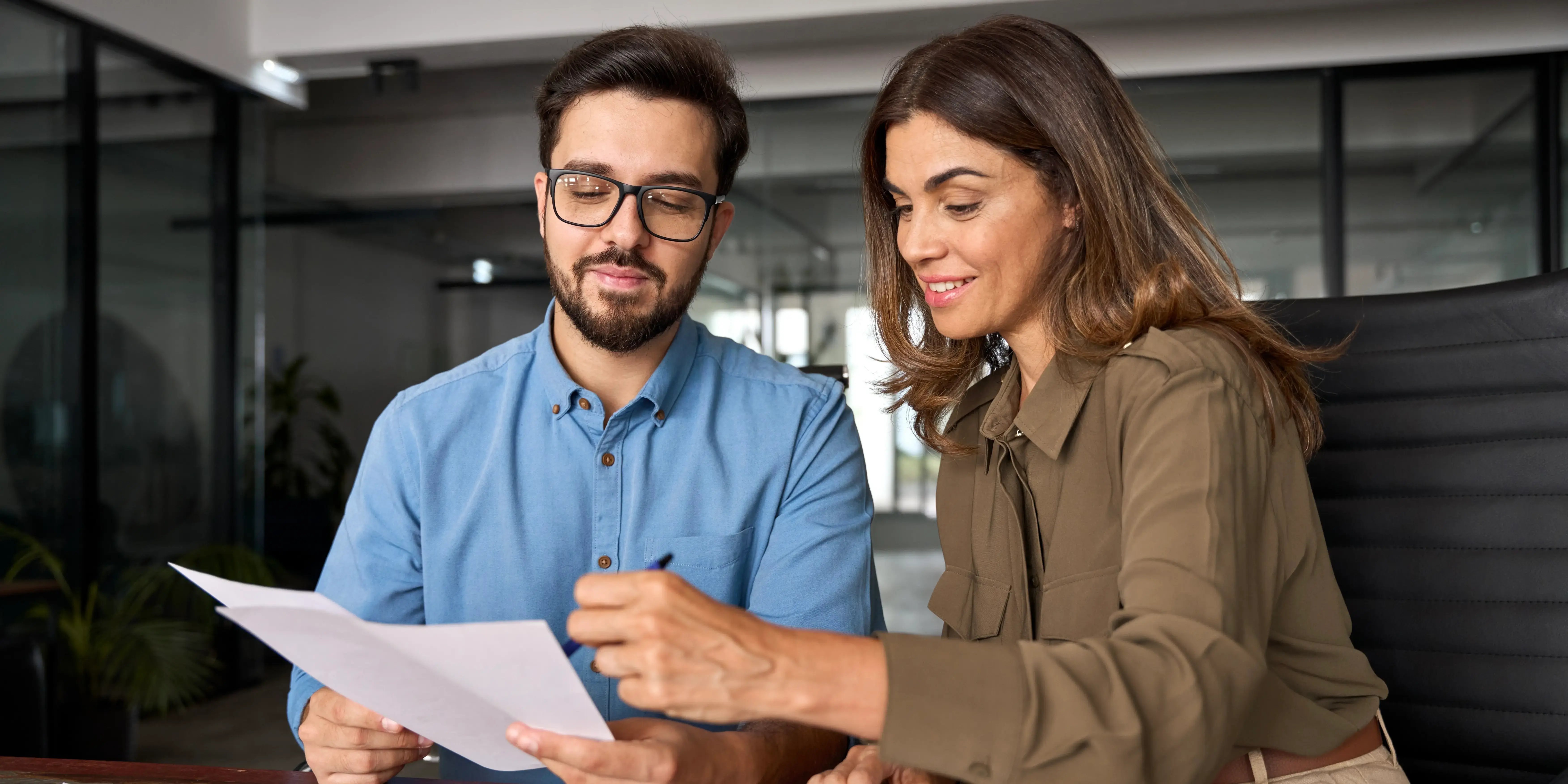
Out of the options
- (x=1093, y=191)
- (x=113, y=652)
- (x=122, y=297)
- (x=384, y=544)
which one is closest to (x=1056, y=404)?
(x=1093, y=191)

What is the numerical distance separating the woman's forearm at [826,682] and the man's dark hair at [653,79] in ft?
2.94

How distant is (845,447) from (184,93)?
158 inches

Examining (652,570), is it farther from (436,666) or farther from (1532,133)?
(1532,133)

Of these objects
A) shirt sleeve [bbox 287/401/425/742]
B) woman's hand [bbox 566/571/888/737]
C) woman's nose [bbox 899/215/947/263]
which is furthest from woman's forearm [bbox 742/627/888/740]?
shirt sleeve [bbox 287/401/425/742]

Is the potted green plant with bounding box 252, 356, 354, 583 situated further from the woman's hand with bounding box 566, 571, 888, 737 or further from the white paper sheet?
the woman's hand with bounding box 566, 571, 888, 737

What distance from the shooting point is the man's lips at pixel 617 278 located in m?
1.38

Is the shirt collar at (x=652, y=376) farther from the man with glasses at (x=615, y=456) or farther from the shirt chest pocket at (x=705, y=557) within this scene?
the shirt chest pocket at (x=705, y=557)

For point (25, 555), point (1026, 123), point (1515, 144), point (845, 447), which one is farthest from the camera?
point (1515, 144)

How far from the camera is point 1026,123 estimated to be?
1205mm

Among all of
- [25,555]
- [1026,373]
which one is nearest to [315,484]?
[25,555]

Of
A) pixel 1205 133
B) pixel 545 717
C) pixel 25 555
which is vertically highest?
pixel 1205 133

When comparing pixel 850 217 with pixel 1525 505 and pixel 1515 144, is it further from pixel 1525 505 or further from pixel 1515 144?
pixel 1525 505

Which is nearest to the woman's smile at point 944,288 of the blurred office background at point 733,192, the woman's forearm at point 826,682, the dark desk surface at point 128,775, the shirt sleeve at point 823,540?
the shirt sleeve at point 823,540

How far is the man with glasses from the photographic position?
1379 millimetres
